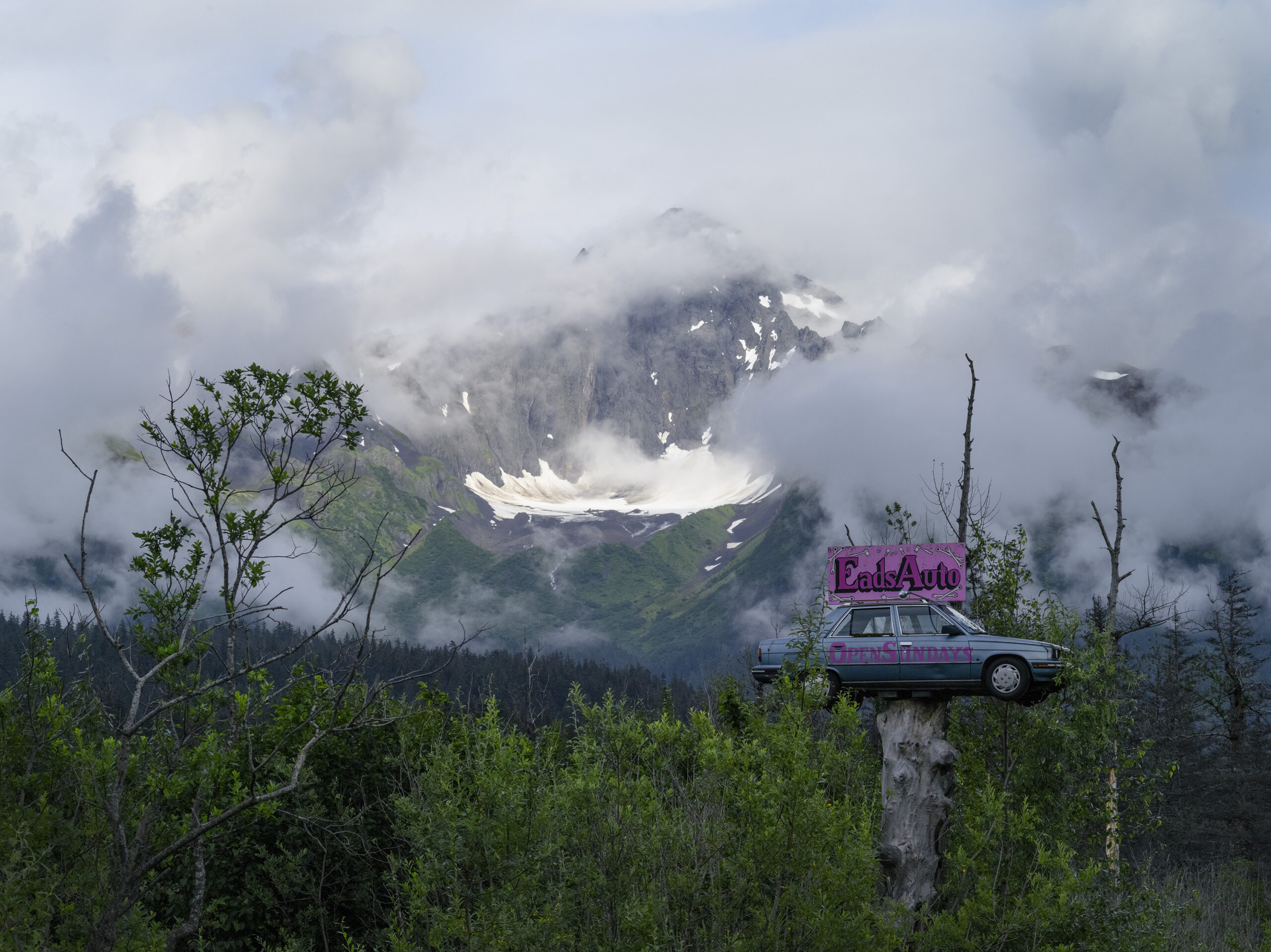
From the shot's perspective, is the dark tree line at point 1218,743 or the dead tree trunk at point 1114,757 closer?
the dead tree trunk at point 1114,757

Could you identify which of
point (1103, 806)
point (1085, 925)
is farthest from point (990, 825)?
point (1103, 806)

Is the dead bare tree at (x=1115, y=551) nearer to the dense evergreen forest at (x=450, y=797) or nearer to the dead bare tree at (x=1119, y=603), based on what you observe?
the dead bare tree at (x=1119, y=603)

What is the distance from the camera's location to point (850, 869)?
341 inches

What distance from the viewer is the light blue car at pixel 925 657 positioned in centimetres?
1212

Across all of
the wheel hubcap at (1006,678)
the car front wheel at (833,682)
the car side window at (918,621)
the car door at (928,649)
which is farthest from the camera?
the car side window at (918,621)

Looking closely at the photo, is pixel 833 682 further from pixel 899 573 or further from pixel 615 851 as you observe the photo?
pixel 615 851

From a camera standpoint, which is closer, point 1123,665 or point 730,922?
→ point 730,922

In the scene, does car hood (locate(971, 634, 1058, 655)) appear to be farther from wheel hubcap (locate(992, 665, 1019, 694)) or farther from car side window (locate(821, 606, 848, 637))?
car side window (locate(821, 606, 848, 637))

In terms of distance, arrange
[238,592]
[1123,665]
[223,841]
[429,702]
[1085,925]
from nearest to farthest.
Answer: [238,592] → [1085,925] → [223,841] → [1123,665] → [429,702]

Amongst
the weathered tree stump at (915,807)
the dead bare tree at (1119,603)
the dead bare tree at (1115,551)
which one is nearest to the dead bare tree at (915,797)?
the weathered tree stump at (915,807)

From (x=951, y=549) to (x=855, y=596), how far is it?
57.1 inches

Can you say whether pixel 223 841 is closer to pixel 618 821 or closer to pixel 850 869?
pixel 618 821

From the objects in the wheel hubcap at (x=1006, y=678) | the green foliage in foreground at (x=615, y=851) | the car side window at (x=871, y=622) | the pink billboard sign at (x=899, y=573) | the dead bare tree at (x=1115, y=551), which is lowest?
the green foliage in foreground at (x=615, y=851)

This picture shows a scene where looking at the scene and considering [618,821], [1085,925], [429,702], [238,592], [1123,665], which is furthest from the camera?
[429,702]
